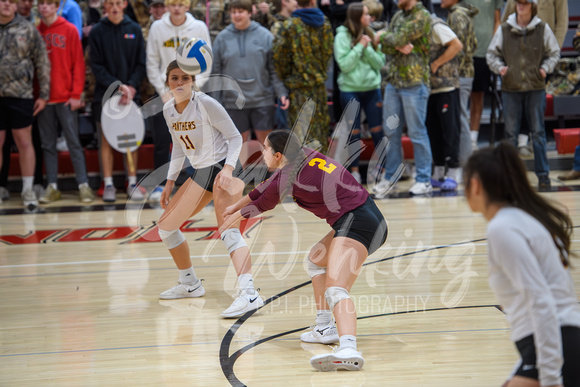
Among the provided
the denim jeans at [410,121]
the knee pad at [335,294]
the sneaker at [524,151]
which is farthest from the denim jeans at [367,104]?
the knee pad at [335,294]

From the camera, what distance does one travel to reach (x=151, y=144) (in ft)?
29.1

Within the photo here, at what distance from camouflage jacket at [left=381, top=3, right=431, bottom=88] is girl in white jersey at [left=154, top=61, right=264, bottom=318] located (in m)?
3.36

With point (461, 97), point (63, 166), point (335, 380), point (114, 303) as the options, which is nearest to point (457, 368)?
point (335, 380)

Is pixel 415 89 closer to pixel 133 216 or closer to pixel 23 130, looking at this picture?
pixel 133 216

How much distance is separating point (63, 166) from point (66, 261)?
3.25 m

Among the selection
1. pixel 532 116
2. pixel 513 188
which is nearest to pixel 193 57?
pixel 513 188

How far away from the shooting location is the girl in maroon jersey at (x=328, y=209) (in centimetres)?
342

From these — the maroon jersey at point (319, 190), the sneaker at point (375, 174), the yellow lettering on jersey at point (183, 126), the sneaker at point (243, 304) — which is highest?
the yellow lettering on jersey at point (183, 126)

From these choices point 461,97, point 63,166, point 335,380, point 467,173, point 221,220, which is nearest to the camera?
point 467,173

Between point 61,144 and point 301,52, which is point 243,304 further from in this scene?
point 61,144

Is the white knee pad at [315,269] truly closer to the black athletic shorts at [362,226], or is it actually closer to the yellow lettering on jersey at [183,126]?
the black athletic shorts at [362,226]

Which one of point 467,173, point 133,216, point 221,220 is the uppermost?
point 467,173

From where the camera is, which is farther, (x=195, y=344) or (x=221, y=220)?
(x=221, y=220)

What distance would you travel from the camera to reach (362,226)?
11.6 ft
